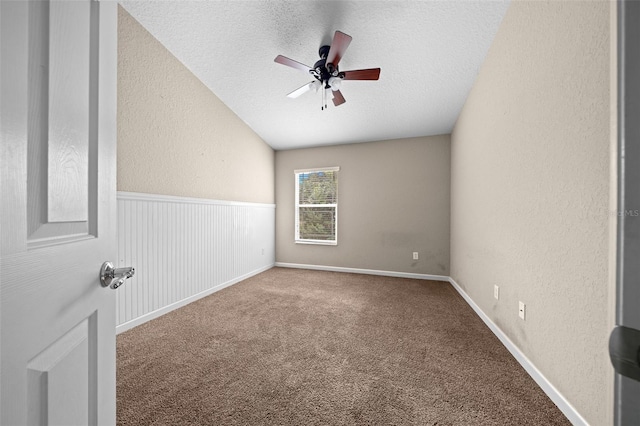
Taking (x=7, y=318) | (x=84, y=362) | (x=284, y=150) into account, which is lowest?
(x=84, y=362)

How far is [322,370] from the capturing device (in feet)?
5.09

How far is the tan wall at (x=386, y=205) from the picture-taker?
12.7ft

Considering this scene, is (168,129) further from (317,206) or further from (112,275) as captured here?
(317,206)

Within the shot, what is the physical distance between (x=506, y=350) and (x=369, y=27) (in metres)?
2.81

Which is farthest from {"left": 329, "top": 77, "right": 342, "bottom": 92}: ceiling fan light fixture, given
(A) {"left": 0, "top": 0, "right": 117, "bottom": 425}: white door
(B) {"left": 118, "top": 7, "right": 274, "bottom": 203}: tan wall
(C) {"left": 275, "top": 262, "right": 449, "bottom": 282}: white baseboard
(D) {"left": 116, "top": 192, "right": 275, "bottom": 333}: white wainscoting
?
(C) {"left": 275, "top": 262, "right": 449, "bottom": 282}: white baseboard

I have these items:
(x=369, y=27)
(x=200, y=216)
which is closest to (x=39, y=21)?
(x=369, y=27)

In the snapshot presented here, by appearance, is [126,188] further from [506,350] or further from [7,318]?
[506,350]

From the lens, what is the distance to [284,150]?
15.5ft

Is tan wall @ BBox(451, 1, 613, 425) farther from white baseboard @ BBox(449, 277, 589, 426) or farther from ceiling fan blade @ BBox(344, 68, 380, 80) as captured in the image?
ceiling fan blade @ BBox(344, 68, 380, 80)

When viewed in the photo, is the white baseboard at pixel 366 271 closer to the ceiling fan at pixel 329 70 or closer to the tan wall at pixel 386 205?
the tan wall at pixel 386 205

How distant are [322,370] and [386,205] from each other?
3043mm

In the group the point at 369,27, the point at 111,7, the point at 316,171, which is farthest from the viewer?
the point at 316,171

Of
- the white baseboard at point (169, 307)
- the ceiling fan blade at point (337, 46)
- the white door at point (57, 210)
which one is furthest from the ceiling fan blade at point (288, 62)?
the white baseboard at point (169, 307)

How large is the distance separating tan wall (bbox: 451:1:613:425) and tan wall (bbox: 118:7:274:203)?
292 centimetres
